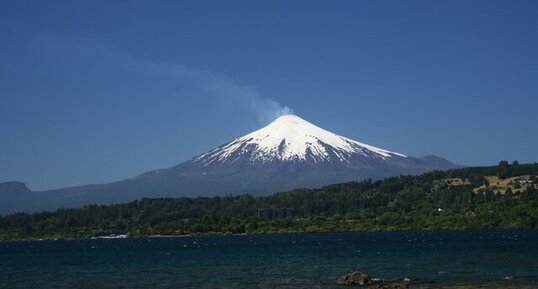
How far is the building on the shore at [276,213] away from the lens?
193750 millimetres

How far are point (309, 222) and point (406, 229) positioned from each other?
86.7 ft

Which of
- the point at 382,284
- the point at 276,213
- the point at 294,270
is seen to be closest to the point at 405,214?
the point at 276,213

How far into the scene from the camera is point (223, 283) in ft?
156

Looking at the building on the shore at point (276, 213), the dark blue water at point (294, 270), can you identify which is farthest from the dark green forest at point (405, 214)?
the dark blue water at point (294, 270)

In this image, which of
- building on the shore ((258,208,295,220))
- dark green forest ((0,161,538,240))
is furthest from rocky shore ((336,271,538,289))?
building on the shore ((258,208,295,220))

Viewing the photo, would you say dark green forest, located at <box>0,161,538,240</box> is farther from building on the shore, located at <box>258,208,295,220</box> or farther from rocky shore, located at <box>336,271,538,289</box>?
rocky shore, located at <box>336,271,538,289</box>

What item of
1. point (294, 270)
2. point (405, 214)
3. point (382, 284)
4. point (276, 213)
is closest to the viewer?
point (382, 284)

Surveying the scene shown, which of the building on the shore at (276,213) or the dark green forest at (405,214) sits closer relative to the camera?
the dark green forest at (405,214)

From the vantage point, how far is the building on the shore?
193750mm

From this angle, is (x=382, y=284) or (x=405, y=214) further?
(x=405, y=214)

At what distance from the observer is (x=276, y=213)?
19512 centimetres

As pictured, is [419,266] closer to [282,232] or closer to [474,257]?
[474,257]

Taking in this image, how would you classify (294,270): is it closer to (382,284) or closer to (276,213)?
(382,284)

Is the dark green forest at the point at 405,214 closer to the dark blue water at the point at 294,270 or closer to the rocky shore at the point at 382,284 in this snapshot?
the dark blue water at the point at 294,270
